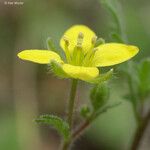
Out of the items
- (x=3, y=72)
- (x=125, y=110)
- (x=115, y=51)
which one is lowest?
(x=125, y=110)

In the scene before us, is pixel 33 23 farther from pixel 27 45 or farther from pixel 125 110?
pixel 125 110

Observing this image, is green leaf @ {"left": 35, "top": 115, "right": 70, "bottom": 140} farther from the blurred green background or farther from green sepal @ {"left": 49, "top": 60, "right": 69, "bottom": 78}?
the blurred green background

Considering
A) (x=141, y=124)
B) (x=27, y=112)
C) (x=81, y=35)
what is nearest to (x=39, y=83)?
(x=27, y=112)

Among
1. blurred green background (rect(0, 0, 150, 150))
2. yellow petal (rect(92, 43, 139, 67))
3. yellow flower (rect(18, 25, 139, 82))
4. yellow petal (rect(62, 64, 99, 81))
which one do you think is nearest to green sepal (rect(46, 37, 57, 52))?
yellow flower (rect(18, 25, 139, 82))

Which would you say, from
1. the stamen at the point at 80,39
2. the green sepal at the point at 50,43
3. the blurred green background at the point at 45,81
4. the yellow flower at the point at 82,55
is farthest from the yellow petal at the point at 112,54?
the blurred green background at the point at 45,81

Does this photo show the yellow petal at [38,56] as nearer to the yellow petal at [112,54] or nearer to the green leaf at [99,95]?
the yellow petal at [112,54]

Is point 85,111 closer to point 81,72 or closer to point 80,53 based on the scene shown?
point 80,53

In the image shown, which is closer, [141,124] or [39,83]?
[141,124]
